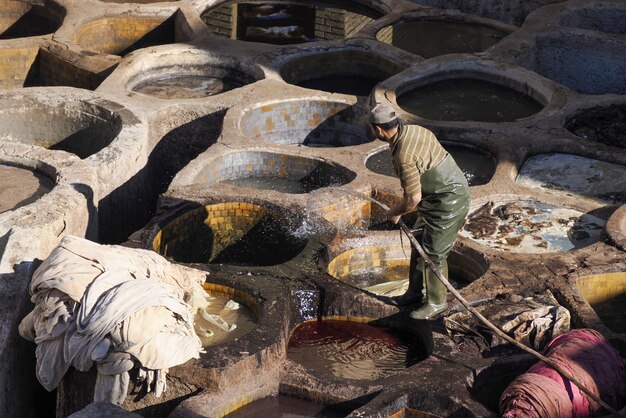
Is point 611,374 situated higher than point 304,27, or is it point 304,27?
point 611,374

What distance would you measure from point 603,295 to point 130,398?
4358 millimetres

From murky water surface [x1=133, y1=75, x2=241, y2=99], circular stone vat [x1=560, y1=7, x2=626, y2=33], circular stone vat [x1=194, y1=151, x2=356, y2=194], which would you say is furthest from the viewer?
circular stone vat [x1=560, y1=7, x2=626, y2=33]

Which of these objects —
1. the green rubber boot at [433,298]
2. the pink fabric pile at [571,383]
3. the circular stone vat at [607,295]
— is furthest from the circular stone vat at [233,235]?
the pink fabric pile at [571,383]

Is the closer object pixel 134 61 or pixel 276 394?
pixel 276 394

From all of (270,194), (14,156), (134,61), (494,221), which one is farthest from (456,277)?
(134,61)

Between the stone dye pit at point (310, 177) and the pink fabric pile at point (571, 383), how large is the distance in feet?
1.21

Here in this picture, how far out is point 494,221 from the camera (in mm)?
11727

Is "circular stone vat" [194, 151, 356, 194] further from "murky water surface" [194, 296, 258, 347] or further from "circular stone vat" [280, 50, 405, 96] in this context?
"circular stone vat" [280, 50, 405, 96]

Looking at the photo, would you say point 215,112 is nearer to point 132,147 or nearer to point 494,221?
point 132,147

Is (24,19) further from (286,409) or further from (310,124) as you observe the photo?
(286,409)

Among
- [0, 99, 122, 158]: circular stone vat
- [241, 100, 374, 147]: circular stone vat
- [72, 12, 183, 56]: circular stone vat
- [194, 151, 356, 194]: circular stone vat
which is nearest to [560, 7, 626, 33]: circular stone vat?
[241, 100, 374, 147]: circular stone vat

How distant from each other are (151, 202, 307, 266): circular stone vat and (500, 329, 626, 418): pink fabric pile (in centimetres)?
315

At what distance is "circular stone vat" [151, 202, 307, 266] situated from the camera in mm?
11102

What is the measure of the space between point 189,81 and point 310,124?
216cm
